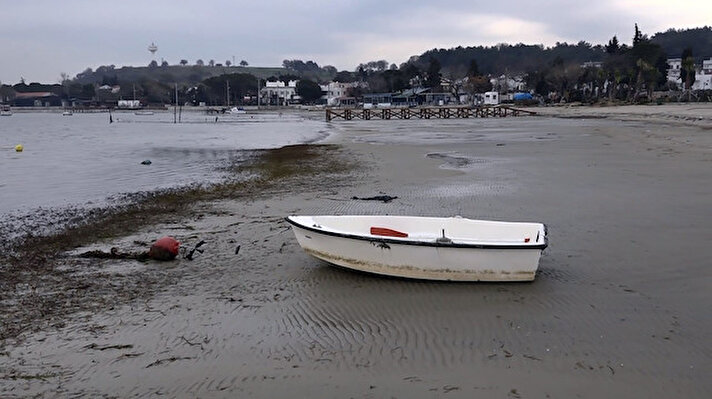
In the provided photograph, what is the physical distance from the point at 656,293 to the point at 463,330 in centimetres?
265

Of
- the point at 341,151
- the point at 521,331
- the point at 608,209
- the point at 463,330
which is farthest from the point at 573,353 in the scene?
the point at 341,151

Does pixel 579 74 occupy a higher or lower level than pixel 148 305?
higher

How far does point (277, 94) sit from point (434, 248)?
178 m

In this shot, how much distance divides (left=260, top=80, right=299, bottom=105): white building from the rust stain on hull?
578 ft

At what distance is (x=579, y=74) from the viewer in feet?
331

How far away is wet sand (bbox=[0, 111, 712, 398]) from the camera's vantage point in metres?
4.82

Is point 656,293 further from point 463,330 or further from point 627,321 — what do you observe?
point 463,330

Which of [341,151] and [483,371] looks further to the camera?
[341,151]

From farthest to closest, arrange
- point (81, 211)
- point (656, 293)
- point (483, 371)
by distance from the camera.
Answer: point (81, 211) < point (656, 293) < point (483, 371)

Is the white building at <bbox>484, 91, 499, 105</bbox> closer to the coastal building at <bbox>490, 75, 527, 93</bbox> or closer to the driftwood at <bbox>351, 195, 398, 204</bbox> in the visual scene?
the coastal building at <bbox>490, 75, 527, 93</bbox>

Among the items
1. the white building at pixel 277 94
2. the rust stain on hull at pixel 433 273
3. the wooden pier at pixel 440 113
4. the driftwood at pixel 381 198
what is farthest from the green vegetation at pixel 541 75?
the rust stain on hull at pixel 433 273

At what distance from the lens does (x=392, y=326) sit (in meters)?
5.98

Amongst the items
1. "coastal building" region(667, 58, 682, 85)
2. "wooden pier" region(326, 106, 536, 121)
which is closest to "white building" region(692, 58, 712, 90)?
"coastal building" region(667, 58, 682, 85)

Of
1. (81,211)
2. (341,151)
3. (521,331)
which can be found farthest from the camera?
(341,151)
